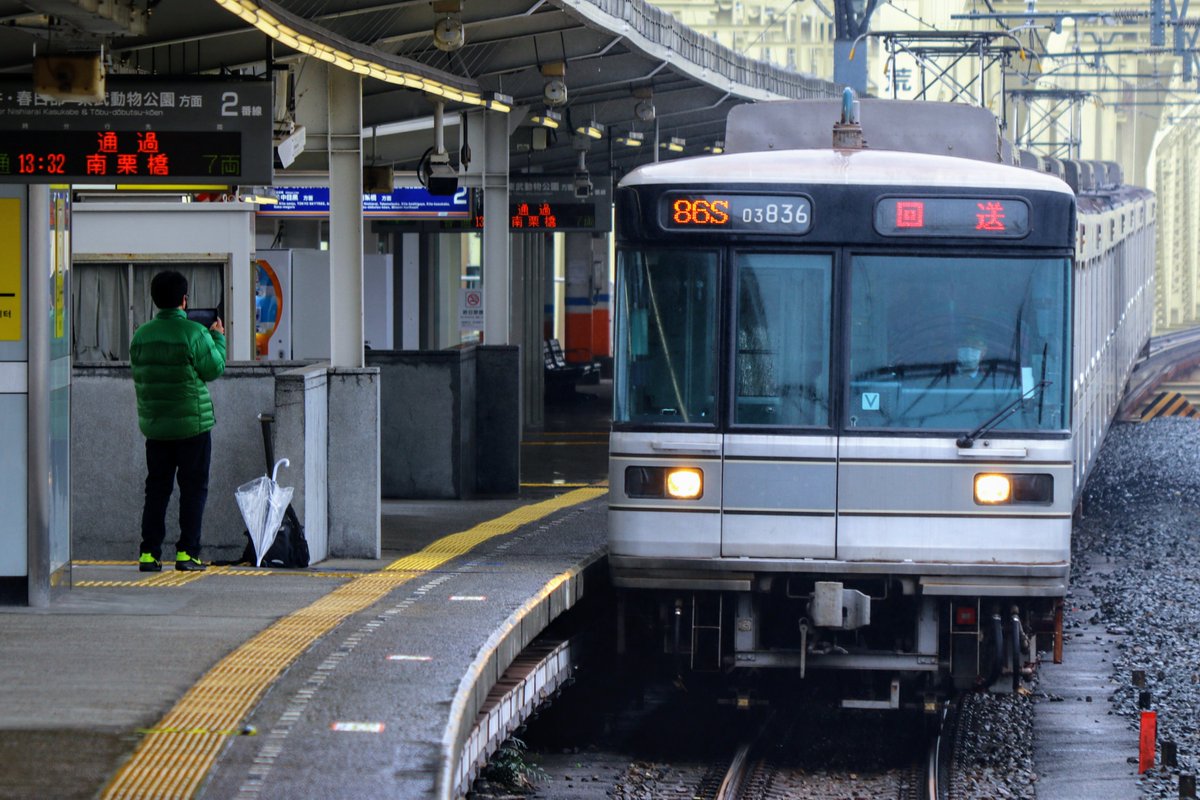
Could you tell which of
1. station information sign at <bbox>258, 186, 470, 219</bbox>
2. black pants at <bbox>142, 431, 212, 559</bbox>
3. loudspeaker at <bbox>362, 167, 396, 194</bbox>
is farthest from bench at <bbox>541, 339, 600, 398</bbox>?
black pants at <bbox>142, 431, 212, 559</bbox>

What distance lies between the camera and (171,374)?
9.80 metres

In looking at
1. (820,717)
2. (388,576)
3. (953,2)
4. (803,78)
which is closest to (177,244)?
(388,576)

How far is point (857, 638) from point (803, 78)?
1759cm

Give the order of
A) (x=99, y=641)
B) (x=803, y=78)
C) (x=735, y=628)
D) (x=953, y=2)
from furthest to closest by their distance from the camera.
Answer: (x=953, y=2) < (x=803, y=78) < (x=735, y=628) < (x=99, y=641)

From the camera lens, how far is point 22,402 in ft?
27.9

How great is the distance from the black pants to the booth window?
4417 mm

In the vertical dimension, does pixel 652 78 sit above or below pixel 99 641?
above

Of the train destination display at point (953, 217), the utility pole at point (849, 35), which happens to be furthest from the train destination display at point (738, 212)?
the utility pole at point (849, 35)

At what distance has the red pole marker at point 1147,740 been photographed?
965 cm

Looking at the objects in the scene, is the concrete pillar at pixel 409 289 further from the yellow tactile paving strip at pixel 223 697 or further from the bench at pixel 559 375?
the yellow tactile paving strip at pixel 223 697

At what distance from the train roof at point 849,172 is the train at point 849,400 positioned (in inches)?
0.5

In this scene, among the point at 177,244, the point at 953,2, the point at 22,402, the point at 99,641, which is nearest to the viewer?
the point at 99,641

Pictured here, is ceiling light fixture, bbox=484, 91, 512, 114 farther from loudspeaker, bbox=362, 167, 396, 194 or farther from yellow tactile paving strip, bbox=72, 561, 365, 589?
yellow tactile paving strip, bbox=72, 561, 365, 589

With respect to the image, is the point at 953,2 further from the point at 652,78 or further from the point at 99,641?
the point at 99,641
